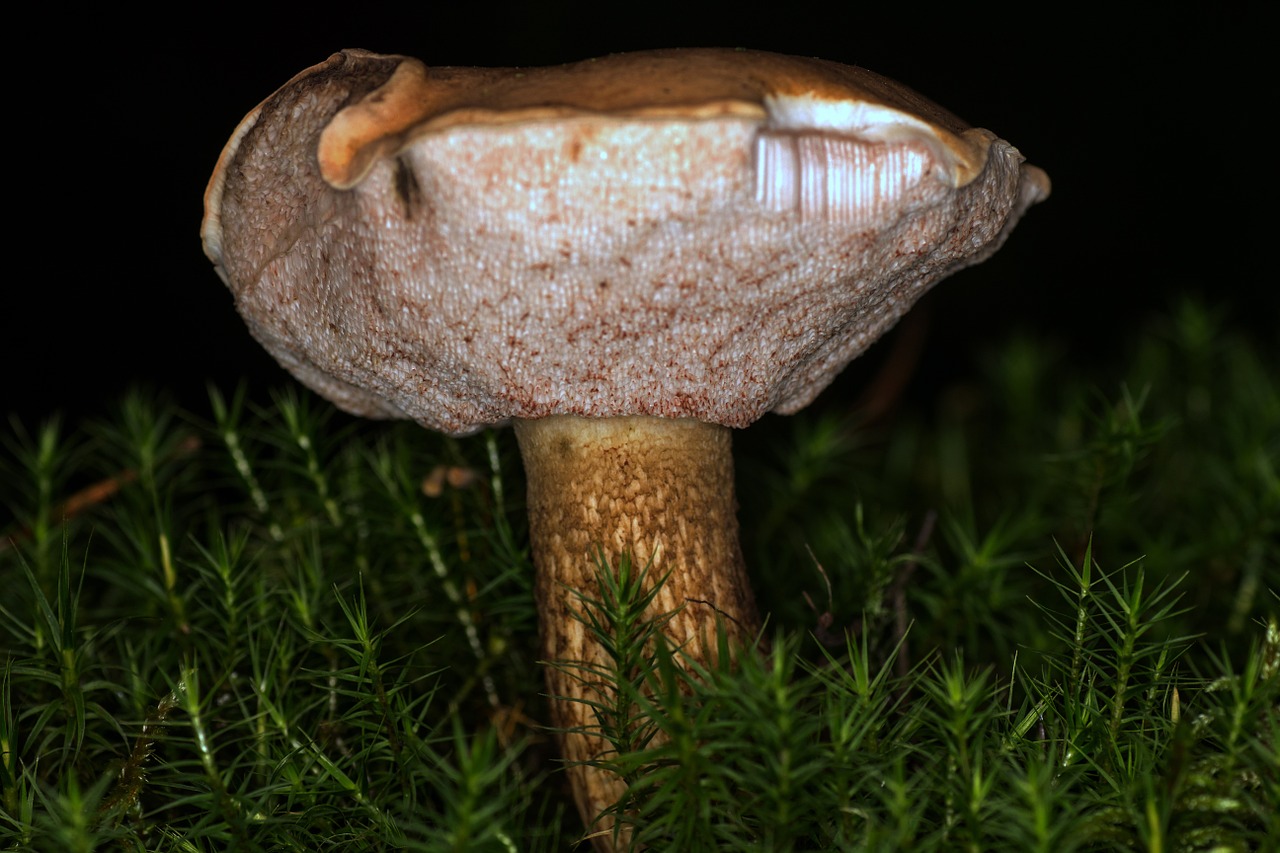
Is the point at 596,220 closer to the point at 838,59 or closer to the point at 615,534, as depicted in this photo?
the point at 615,534

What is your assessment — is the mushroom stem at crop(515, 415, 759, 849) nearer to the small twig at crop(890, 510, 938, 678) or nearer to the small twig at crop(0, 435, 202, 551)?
the small twig at crop(890, 510, 938, 678)

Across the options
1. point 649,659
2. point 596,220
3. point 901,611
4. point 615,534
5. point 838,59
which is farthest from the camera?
point 838,59

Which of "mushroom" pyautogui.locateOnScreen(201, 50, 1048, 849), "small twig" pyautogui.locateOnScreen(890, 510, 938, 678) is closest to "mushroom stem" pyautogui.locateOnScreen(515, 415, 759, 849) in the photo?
"mushroom" pyautogui.locateOnScreen(201, 50, 1048, 849)

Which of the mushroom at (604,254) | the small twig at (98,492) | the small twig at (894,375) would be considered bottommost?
the small twig at (894,375)

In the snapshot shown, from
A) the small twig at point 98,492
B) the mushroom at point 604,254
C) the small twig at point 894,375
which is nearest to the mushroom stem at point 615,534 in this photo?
the mushroom at point 604,254

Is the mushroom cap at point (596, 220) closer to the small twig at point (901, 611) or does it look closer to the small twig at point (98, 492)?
the small twig at point (901, 611)

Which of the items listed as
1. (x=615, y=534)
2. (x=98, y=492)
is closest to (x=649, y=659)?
(x=615, y=534)

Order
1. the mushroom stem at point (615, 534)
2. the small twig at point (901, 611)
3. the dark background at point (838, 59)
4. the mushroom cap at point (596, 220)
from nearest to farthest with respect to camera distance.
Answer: the mushroom cap at point (596, 220), the mushroom stem at point (615, 534), the small twig at point (901, 611), the dark background at point (838, 59)
